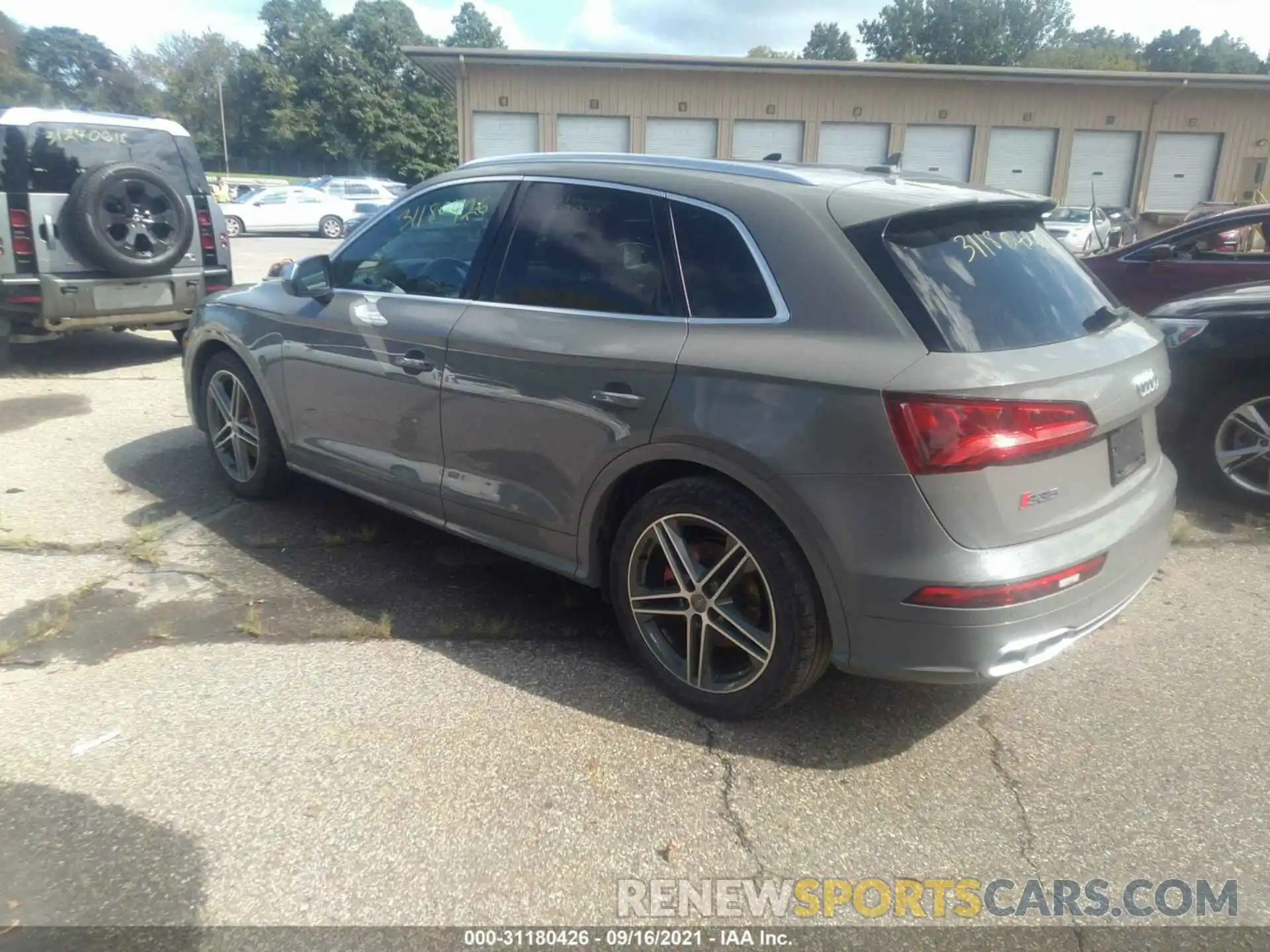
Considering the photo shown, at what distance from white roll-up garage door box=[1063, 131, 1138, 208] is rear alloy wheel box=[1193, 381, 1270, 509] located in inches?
1135

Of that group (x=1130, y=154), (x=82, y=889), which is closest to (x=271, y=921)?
(x=82, y=889)

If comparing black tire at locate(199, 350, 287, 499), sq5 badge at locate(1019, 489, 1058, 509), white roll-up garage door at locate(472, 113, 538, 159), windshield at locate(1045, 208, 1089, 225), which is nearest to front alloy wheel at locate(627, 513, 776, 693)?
sq5 badge at locate(1019, 489, 1058, 509)

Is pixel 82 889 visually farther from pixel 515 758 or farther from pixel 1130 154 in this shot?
pixel 1130 154

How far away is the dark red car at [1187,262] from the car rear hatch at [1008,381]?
415 centimetres

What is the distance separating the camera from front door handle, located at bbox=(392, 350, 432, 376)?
12.3ft

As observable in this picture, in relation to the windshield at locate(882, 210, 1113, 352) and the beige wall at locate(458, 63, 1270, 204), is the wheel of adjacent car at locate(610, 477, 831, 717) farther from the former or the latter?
the beige wall at locate(458, 63, 1270, 204)

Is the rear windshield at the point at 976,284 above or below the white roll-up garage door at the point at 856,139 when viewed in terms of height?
below

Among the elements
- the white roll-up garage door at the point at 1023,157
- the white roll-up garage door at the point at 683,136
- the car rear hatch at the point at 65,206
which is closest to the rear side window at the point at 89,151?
the car rear hatch at the point at 65,206

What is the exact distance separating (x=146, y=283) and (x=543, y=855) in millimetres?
7297

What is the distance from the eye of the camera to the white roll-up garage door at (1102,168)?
30172 mm

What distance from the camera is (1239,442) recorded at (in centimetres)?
512

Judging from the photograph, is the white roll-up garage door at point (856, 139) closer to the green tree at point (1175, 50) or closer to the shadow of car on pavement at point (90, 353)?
the shadow of car on pavement at point (90, 353)

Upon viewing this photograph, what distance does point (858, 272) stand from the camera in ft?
9.08

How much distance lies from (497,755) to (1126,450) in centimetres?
223
